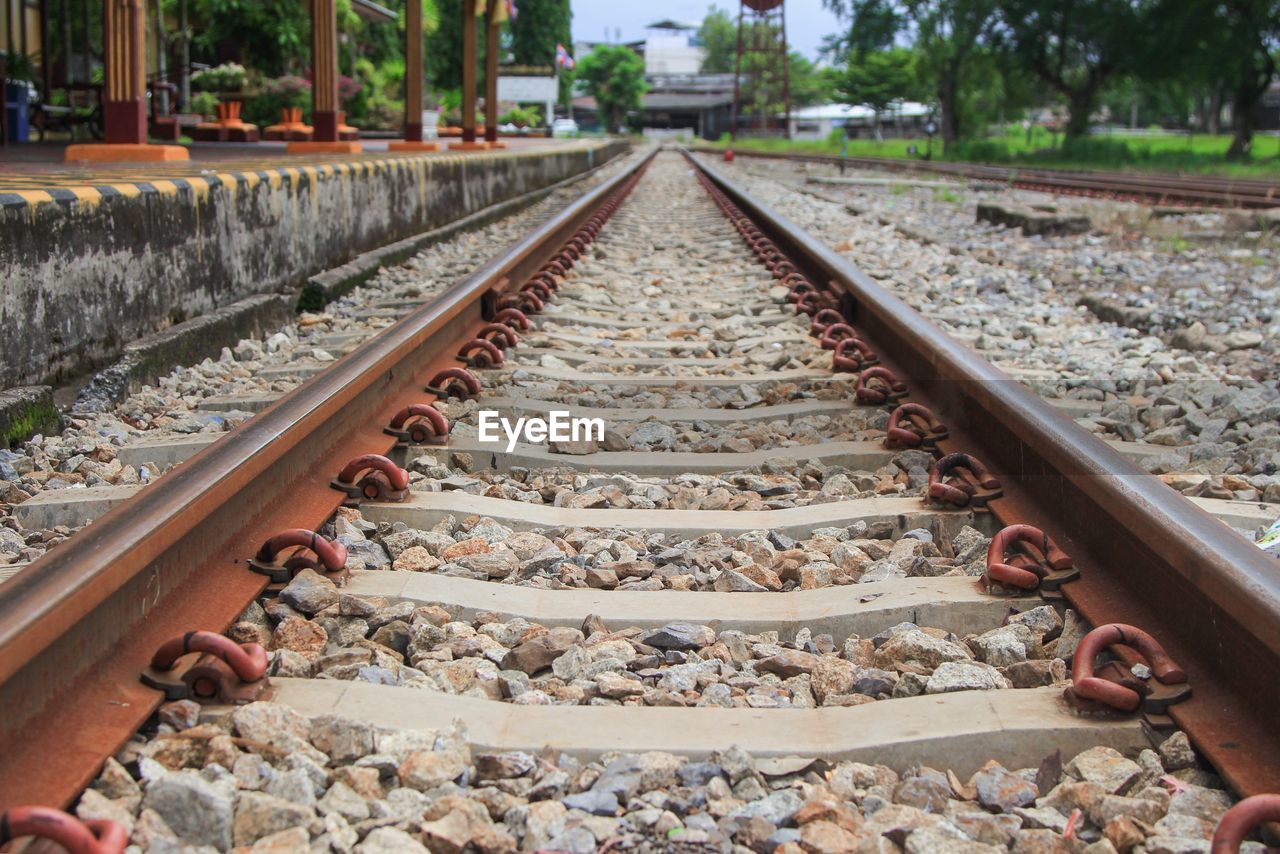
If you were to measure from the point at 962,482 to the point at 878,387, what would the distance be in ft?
3.50

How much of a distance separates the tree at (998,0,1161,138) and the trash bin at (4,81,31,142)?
1114 inches

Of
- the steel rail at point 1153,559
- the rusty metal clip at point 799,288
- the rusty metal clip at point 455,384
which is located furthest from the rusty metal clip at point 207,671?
the rusty metal clip at point 799,288

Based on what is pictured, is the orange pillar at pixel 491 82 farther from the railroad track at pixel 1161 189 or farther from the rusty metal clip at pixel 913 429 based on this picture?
the rusty metal clip at pixel 913 429

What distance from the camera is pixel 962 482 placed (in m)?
2.81

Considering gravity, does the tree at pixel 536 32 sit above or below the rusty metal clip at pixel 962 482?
above

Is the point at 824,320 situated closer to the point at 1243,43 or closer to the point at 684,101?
the point at 1243,43

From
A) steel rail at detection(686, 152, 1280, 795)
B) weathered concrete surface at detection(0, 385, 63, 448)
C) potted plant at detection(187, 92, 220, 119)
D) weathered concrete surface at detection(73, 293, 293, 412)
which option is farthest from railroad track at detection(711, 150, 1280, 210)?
potted plant at detection(187, 92, 220, 119)

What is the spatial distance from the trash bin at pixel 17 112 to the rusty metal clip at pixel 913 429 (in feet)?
36.2

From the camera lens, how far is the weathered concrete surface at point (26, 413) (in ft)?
11.0

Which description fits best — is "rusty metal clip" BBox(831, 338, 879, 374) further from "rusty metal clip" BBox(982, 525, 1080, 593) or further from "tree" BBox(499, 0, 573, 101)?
"tree" BBox(499, 0, 573, 101)

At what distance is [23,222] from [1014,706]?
9.97 feet

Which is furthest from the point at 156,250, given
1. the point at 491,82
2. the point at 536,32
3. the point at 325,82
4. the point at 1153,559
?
the point at 536,32

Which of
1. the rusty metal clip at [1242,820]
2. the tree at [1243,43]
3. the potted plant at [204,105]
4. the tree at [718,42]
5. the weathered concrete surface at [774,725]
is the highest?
the tree at [718,42]

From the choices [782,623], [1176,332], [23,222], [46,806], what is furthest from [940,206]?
[46,806]
